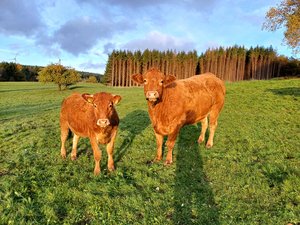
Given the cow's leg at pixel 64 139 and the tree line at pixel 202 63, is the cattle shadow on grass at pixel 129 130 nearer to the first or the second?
the cow's leg at pixel 64 139

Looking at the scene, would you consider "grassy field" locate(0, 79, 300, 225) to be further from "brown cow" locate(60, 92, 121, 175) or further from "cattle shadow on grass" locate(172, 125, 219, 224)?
"brown cow" locate(60, 92, 121, 175)

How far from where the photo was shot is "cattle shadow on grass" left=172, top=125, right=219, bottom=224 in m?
4.98

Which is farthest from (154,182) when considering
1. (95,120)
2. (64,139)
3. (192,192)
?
(64,139)

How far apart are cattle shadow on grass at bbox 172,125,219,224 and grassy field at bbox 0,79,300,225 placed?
19 millimetres

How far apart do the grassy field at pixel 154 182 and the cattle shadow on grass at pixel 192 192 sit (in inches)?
0.8

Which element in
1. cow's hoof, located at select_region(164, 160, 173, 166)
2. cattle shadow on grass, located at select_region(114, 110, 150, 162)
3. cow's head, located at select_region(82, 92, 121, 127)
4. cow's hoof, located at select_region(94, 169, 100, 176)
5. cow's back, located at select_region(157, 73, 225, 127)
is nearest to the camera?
cow's head, located at select_region(82, 92, 121, 127)

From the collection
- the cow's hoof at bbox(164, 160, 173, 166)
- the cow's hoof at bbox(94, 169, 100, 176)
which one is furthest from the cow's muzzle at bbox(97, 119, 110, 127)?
the cow's hoof at bbox(164, 160, 173, 166)

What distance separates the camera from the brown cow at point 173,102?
23.7ft

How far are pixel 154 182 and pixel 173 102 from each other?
8.87 ft

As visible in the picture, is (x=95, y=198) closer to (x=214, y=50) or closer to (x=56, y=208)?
(x=56, y=208)

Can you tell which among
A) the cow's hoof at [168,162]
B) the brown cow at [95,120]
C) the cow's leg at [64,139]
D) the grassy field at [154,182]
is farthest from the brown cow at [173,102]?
the cow's leg at [64,139]

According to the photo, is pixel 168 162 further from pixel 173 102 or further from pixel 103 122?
pixel 103 122

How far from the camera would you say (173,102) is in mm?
8094

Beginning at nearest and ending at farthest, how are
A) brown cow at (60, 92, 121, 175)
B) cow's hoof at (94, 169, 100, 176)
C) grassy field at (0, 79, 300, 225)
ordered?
1. grassy field at (0, 79, 300, 225)
2. brown cow at (60, 92, 121, 175)
3. cow's hoof at (94, 169, 100, 176)
